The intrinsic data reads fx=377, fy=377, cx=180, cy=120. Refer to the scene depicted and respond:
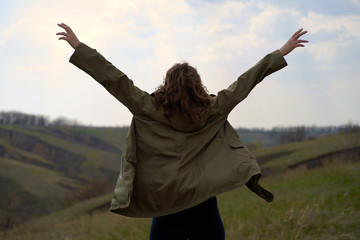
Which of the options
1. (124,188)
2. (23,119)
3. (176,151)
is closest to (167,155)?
(176,151)

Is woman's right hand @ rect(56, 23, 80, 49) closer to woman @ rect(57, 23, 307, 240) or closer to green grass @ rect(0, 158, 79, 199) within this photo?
woman @ rect(57, 23, 307, 240)

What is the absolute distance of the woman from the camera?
3125 mm

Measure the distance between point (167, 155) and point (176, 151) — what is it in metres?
0.08

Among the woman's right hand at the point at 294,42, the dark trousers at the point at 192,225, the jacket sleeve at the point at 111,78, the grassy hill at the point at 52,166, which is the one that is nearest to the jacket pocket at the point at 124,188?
the dark trousers at the point at 192,225

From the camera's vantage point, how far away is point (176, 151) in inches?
127

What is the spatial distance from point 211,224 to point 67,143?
376 ft

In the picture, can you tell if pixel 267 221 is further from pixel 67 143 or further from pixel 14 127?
pixel 14 127

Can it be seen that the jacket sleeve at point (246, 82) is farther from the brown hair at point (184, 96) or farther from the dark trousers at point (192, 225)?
the dark trousers at point (192, 225)

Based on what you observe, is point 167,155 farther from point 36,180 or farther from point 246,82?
point 36,180

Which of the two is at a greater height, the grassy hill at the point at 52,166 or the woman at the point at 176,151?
the woman at the point at 176,151

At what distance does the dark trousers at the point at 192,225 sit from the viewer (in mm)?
3006

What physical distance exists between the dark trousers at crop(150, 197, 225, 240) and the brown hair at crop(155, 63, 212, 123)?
2.44 feet

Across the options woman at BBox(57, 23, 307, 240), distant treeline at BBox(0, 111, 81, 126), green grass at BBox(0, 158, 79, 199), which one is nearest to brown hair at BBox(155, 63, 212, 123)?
woman at BBox(57, 23, 307, 240)

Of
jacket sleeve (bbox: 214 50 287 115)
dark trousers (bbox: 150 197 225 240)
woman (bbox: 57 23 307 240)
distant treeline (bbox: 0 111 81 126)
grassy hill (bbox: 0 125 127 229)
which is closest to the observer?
dark trousers (bbox: 150 197 225 240)
